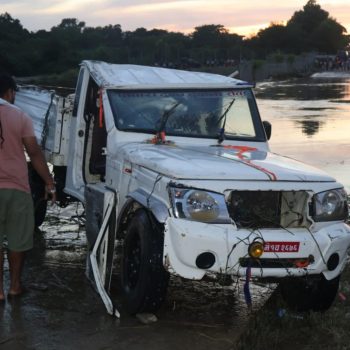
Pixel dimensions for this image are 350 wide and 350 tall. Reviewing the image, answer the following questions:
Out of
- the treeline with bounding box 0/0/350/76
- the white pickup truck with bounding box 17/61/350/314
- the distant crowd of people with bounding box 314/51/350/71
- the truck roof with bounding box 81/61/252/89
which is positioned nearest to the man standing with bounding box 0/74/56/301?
the white pickup truck with bounding box 17/61/350/314

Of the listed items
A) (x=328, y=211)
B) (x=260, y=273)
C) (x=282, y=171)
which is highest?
(x=282, y=171)

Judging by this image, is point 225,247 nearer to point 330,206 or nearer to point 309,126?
point 330,206

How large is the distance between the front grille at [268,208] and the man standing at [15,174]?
5.09ft

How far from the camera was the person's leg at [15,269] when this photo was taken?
16.4 feet

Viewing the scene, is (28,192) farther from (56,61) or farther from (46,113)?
(56,61)

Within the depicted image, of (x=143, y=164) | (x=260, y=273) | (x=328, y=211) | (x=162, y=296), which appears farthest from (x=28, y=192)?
(x=328, y=211)

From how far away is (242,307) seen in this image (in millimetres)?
5105

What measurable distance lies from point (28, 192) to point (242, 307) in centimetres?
193

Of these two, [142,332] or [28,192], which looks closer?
[142,332]

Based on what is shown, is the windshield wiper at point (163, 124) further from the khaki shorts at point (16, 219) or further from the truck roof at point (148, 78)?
the khaki shorts at point (16, 219)

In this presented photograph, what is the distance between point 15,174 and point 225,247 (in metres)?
1.74

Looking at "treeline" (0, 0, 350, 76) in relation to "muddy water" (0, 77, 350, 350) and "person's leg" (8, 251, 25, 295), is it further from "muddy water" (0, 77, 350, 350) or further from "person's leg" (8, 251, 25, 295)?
"person's leg" (8, 251, 25, 295)

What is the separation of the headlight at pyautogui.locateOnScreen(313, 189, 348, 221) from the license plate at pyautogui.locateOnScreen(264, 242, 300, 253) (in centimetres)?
31

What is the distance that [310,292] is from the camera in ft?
15.8
